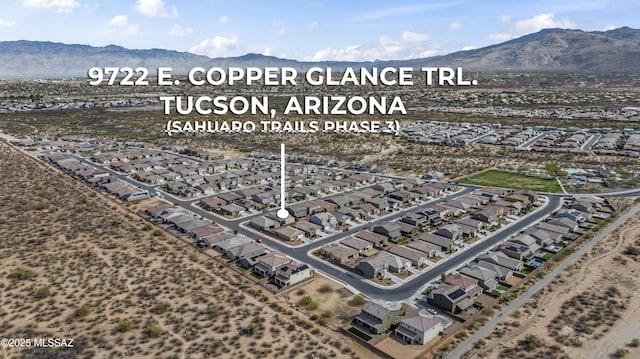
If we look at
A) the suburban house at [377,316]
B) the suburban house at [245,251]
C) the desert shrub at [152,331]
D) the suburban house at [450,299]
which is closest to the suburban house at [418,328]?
the suburban house at [377,316]

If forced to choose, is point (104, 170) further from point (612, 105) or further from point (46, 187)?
point (612, 105)

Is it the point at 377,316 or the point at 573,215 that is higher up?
the point at 573,215

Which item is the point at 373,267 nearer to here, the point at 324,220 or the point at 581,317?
the point at 324,220

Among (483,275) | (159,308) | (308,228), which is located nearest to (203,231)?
(308,228)

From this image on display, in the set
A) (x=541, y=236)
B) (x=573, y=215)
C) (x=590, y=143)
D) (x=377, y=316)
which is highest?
(x=590, y=143)

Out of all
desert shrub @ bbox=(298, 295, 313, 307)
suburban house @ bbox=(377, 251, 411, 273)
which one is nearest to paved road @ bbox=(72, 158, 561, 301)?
suburban house @ bbox=(377, 251, 411, 273)

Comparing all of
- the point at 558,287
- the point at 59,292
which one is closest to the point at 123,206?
the point at 59,292
